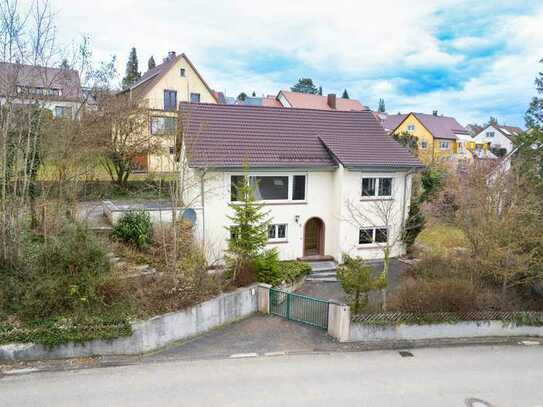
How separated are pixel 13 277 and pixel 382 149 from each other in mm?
19330

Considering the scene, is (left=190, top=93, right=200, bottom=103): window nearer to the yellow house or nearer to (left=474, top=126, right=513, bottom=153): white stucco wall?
the yellow house

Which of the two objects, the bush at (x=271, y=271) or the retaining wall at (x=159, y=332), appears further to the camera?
the bush at (x=271, y=271)

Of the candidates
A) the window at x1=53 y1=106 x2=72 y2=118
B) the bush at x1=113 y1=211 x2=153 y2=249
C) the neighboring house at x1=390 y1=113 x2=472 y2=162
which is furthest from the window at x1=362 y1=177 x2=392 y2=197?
the neighboring house at x1=390 y1=113 x2=472 y2=162

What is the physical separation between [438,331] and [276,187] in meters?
10.7

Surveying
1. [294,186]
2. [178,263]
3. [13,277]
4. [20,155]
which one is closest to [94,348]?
[13,277]

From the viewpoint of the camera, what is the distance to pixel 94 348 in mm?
11039

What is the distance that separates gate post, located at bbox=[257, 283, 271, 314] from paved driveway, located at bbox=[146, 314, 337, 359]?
2.48ft

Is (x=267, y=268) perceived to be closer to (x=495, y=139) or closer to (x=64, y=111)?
(x=64, y=111)

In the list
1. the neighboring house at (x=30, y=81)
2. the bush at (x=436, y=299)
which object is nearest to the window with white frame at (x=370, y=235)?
the bush at (x=436, y=299)

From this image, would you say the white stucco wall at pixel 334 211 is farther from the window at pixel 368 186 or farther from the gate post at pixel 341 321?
the gate post at pixel 341 321

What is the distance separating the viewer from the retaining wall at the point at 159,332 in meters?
10.6

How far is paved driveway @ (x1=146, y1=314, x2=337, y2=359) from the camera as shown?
11961 millimetres

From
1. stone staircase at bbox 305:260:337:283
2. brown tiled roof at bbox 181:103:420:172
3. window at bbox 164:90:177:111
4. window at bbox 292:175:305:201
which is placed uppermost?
window at bbox 164:90:177:111

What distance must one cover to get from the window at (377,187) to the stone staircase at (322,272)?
15.2 feet
